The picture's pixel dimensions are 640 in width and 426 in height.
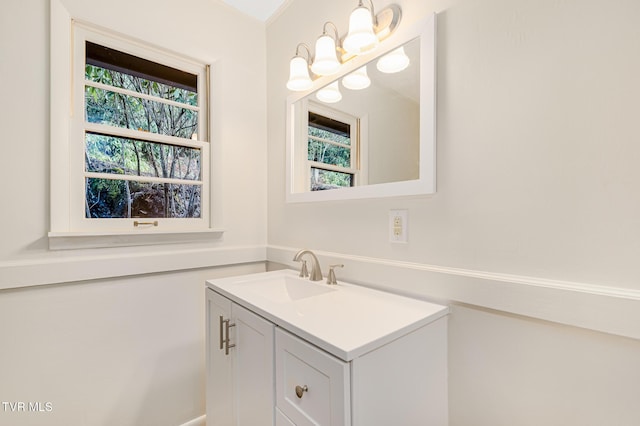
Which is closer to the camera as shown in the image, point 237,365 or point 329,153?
point 237,365

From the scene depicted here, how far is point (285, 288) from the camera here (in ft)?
4.74

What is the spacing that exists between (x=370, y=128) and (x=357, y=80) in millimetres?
242

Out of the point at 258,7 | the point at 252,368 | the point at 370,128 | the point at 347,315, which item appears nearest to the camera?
the point at 347,315

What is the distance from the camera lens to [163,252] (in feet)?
5.02

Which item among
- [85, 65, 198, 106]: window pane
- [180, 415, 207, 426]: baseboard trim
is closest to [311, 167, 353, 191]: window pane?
[85, 65, 198, 106]: window pane

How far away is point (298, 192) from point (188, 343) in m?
1.03

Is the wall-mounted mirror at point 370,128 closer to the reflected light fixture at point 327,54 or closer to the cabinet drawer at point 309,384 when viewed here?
the reflected light fixture at point 327,54

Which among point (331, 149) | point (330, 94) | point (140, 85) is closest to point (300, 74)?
point (330, 94)

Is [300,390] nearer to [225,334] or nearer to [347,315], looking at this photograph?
[347,315]

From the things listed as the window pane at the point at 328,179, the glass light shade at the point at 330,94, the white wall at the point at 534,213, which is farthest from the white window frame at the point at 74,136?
the white wall at the point at 534,213

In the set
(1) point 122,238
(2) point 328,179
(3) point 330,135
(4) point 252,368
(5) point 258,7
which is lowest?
(4) point 252,368

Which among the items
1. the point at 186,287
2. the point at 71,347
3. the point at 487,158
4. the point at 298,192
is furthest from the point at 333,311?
the point at 71,347

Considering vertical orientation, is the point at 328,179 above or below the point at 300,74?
below

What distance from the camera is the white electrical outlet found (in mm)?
1105
